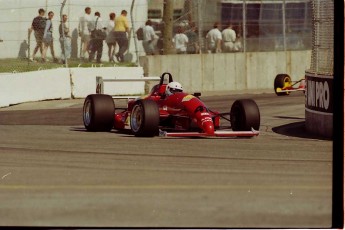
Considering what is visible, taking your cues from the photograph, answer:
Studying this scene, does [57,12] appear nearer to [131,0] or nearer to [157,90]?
[131,0]

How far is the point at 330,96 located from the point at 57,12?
11033 millimetres

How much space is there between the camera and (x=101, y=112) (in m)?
16.9

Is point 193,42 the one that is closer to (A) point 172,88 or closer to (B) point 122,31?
(B) point 122,31

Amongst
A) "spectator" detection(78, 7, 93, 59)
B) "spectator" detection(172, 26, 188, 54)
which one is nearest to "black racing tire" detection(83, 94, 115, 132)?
"spectator" detection(78, 7, 93, 59)

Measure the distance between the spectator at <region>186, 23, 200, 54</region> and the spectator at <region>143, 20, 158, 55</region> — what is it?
2.82ft

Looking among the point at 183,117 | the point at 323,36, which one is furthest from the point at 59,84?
the point at 323,36

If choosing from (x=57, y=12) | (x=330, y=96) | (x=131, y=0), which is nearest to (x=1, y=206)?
(x=330, y=96)

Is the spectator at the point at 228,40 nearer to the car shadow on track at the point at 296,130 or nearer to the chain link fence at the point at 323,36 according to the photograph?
the car shadow on track at the point at 296,130

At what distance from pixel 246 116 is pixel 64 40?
1016 centimetres

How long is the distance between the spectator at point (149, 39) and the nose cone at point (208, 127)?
11.7 m

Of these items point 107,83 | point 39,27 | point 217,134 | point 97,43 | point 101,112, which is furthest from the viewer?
point 97,43

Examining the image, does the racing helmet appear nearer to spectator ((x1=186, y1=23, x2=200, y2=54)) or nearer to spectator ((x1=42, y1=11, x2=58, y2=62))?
spectator ((x1=42, y1=11, x2=58, y2=62))

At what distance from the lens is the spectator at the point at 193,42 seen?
27797 mm

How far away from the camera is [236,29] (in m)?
28.9
